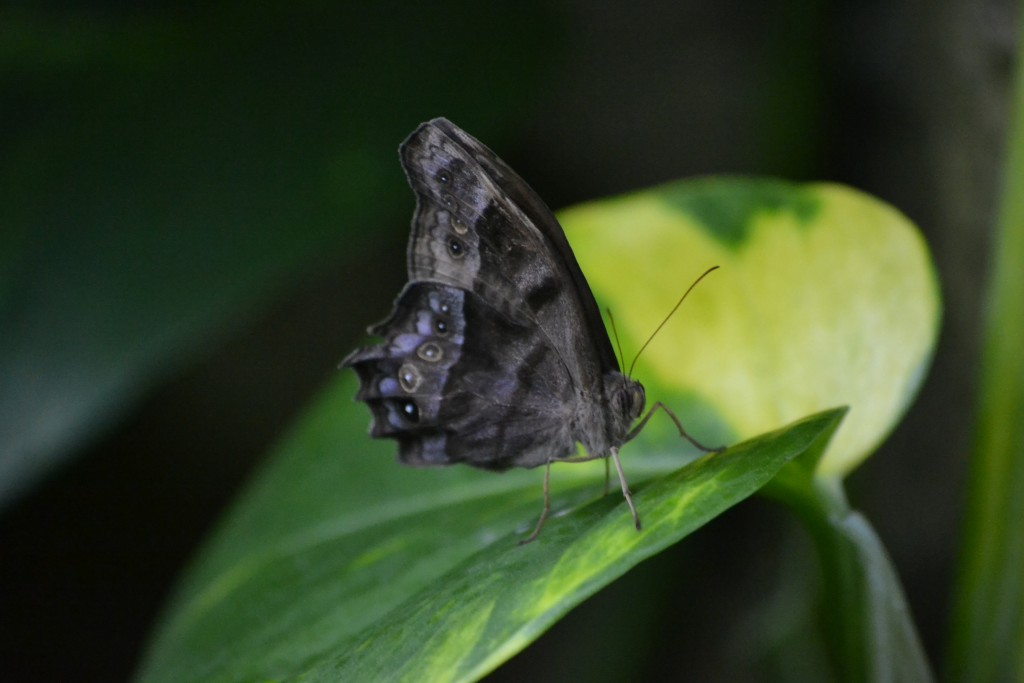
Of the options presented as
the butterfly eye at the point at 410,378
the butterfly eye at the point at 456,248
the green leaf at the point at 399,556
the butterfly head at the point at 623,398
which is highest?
the butterfly eye at the point at 456,248

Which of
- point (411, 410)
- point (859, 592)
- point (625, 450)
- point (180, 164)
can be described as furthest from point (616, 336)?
point (180, 164)

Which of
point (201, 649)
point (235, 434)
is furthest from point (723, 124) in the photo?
point (201, 649)

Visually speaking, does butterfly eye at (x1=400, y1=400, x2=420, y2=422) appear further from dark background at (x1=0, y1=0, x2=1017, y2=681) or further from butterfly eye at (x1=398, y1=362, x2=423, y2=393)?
dark background at (x1=0, y1=0, x2=1017, y2=681)

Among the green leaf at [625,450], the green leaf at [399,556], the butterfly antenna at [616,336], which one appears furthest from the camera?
the butterfly antenna at [616,336]

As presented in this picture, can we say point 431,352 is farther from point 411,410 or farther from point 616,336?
point 616,336

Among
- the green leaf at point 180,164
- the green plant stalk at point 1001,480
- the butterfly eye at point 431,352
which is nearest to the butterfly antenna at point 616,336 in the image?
the butterfly eye at point 431,352

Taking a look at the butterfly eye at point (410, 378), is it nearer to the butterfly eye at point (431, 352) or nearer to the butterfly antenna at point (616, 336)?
the butterfly eye at point (431, 352)
